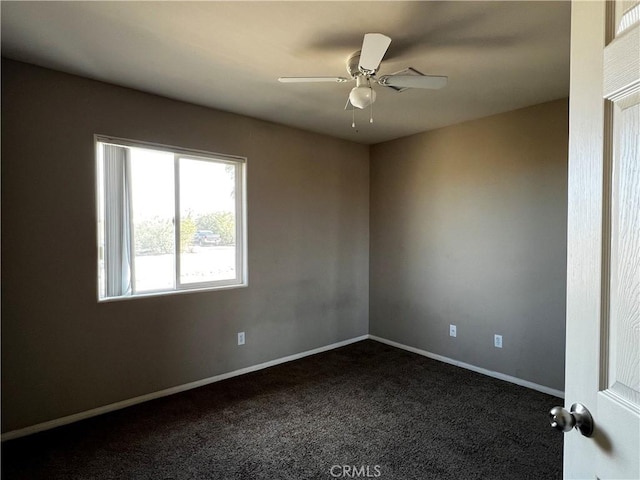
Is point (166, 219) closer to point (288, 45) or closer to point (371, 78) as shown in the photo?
point (288, 45)

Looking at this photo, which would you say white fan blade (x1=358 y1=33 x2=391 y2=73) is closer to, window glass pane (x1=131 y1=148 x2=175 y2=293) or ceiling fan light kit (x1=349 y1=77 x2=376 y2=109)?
ceiling fan light kit (x1=349 y1=77 x2=376 y2=109)

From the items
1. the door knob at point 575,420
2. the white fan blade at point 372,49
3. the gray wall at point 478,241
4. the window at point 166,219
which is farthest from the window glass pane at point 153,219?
the door knob at point 575,420

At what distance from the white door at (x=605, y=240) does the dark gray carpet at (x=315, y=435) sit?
162 cm

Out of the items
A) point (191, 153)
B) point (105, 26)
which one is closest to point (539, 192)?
point (191, 153)

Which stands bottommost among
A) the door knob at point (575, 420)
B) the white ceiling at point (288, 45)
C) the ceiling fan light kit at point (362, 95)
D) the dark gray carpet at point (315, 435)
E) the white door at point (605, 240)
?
the dark gray carpet at point (315, 435)

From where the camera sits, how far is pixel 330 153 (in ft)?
13.8

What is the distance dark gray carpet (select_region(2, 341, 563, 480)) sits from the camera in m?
2.05

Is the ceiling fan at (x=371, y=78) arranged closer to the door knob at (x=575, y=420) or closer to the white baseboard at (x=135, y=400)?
the door knob at (x=575, y=420)

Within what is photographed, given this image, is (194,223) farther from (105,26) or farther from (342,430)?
(342,430)

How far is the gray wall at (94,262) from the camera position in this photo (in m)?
2.34

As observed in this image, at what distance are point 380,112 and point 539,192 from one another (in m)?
1.60

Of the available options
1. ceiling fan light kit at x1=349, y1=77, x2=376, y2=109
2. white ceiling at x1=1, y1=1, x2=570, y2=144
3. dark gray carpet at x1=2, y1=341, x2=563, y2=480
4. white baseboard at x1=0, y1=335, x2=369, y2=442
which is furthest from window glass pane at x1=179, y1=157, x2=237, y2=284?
ceiling fan light kit at x1=349, y1=77, x2=376, y2=109

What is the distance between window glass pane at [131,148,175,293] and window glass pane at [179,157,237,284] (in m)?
0.10

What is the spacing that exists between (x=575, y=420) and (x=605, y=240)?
1.30ft
